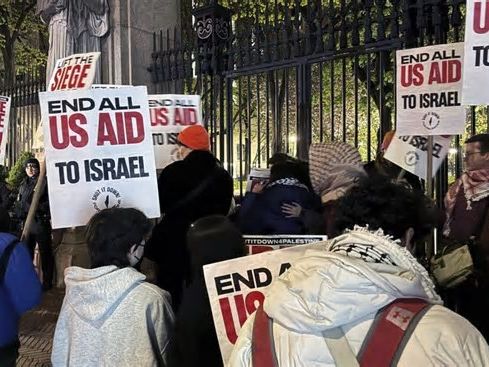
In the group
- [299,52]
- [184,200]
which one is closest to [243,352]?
[184,200]

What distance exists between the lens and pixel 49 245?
29.2ft

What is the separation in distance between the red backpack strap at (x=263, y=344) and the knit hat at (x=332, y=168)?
201cm

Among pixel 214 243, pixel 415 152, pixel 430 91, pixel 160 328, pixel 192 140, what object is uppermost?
pixel 430 91

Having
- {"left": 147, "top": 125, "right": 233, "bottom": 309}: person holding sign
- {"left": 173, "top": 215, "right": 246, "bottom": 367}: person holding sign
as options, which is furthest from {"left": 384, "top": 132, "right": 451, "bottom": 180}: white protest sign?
{"left": 173, "top": 215, "right": 246, "bottom": 367}: person holding sign

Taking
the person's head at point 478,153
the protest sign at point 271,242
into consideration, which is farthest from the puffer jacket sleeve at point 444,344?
the person's head at point 478,153

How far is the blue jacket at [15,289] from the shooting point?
3.30 meters

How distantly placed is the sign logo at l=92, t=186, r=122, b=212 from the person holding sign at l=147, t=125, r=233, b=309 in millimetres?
680

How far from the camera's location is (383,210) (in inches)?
78.6

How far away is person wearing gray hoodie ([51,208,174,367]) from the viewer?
2666 mm

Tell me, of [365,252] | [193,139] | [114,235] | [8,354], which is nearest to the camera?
[365,252]

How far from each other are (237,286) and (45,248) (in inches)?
259

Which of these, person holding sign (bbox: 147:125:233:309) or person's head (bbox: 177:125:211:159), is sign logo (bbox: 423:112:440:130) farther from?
person's head (bbox: 177:125:211:159)

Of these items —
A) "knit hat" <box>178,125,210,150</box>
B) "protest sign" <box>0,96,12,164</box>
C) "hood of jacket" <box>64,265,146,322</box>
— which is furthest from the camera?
"protest sign" <box>0,96,12,164</box>

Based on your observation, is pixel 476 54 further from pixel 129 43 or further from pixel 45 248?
pixel 45 248
